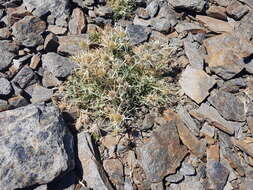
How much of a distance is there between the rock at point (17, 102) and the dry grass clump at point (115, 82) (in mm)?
559

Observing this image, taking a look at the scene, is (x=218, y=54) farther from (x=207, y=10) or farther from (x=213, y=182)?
(x=213, y=182)

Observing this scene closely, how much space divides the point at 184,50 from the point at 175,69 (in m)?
0.39

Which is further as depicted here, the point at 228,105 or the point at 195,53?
the point at 195,53

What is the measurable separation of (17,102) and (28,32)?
1166 millimetres

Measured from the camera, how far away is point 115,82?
482 centimetres

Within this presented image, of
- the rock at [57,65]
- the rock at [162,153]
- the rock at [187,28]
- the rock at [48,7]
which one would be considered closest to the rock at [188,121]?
the rock at [162,153]

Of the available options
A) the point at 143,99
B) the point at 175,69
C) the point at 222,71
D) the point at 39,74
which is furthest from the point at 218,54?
the point at 39,74

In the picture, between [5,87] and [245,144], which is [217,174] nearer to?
[245,144]

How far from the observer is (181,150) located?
4590 mm

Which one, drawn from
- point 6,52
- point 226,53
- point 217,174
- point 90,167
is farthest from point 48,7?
point 217,174

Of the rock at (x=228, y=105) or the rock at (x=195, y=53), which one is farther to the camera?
the rock at (x=195, y=53)

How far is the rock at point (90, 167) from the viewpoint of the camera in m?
4.11

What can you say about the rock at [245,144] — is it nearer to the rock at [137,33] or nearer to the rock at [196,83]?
the rock at [196,83]

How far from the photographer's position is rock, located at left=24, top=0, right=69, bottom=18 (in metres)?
5.42
